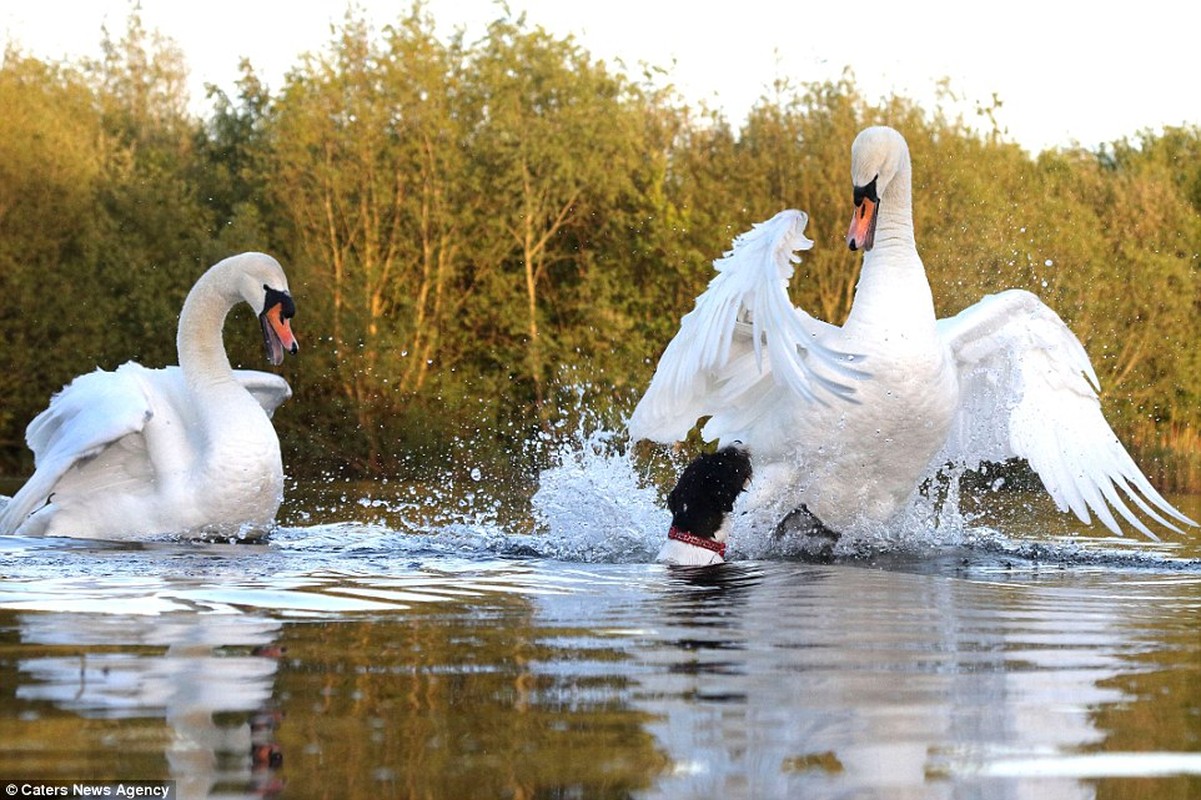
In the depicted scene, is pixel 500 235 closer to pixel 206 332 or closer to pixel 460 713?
pixel 206 332

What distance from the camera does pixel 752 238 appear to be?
8062 mm

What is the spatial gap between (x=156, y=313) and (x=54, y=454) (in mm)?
17326

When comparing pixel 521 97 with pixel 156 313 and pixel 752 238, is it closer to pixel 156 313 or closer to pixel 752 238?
pixel 156 313

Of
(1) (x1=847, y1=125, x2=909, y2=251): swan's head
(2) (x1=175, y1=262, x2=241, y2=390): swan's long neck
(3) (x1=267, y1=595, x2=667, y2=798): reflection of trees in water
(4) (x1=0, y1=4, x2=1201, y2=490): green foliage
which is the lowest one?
(3) (x1=267, y1=595, x2=667, y2=798): reflection of trees in water

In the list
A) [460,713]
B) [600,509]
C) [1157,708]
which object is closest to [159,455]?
[600,509]

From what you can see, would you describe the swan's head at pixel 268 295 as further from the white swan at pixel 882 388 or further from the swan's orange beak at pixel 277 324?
the white swan at pixel 882 388

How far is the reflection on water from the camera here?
10.8 feet

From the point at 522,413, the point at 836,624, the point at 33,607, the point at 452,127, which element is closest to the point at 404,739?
the point at 836,624

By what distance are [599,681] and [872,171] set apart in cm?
483

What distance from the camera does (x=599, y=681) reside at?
14.2 feet

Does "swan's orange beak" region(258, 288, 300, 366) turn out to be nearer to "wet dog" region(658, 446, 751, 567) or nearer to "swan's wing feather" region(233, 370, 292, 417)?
"swan's wing feather" region(233, 370, 292, 417)

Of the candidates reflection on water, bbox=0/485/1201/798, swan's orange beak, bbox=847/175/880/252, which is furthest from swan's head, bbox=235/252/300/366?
swan's orange beak, bbox=847/175/880/252

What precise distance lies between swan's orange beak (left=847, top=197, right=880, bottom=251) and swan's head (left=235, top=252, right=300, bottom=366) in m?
3.21

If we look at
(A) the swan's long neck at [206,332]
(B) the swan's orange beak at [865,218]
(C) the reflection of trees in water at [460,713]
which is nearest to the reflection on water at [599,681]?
(C) the reflection of trees in water at [460,713]
